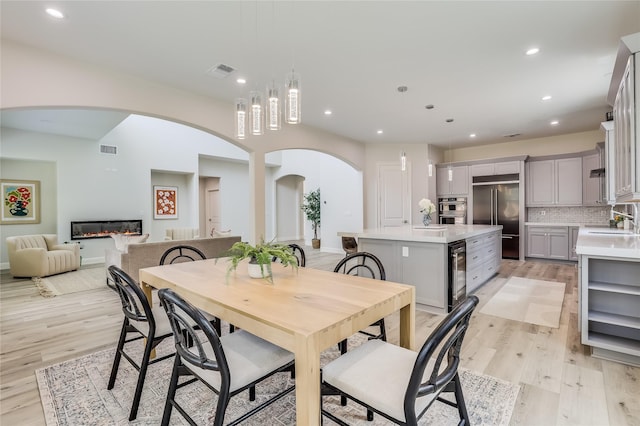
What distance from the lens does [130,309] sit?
2061mm

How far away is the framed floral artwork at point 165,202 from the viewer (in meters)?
8.49

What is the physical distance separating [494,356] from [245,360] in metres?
2.16

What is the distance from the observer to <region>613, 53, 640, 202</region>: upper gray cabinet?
88.2 inches

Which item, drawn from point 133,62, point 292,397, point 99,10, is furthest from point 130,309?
point 133,62

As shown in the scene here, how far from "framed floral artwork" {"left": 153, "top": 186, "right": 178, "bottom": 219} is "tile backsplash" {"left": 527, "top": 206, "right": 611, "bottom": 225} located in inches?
372

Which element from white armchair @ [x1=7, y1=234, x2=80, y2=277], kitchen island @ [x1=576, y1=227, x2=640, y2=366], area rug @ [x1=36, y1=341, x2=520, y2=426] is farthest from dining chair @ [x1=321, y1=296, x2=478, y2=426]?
white armchair @ [x1=7, y1=234, x2=80, y2=277]

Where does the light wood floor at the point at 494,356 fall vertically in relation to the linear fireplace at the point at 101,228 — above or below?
below

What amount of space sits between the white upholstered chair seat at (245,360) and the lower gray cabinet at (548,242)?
7098 mm

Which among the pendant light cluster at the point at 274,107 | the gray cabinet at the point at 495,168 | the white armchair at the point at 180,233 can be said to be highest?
the gray cabinet at the point at 495,168

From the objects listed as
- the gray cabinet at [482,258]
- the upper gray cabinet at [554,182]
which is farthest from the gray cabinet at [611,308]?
the upper gray cabinet at [554,182]

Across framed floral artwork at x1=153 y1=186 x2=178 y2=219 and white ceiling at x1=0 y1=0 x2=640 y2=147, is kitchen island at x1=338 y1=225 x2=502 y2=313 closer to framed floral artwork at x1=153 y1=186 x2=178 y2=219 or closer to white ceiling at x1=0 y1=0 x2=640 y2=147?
white ceiling at x1=0 y1=0 x2=640 y2=147

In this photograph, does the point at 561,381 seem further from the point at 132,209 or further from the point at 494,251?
the point at 132,209

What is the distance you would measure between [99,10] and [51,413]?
2.87 metres

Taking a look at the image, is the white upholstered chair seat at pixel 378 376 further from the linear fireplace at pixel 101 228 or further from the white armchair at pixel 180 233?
the linear fireplace at pixel 101 228
